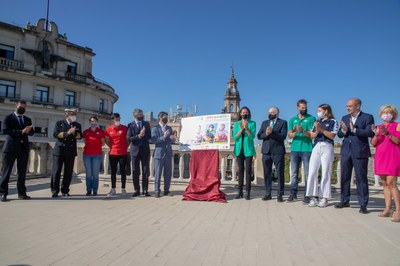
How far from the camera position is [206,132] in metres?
7.65

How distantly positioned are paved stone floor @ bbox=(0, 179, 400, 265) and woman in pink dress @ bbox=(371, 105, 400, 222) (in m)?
0.52

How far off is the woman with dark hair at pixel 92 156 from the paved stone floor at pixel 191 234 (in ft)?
3.99

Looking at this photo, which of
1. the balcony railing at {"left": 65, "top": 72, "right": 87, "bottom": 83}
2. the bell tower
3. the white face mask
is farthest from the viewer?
the bell tower

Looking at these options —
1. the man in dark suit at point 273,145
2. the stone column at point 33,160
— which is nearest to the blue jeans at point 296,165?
the man in dark suit at point 273,145

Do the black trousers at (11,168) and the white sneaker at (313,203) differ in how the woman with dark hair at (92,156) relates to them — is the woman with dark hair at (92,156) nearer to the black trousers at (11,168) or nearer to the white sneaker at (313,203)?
the black trousers at (11,168)

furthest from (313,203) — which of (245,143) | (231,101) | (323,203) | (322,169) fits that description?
(231,101)

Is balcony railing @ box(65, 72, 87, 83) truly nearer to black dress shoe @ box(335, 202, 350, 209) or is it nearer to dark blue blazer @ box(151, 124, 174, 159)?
dark blue blazer @ box(151, 124, 174, 159)

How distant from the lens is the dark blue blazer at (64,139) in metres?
7.20

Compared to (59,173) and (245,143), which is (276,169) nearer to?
(245,143)

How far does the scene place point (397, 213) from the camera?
4.97m

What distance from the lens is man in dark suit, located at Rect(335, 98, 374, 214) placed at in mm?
5688

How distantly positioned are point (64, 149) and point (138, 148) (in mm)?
1807

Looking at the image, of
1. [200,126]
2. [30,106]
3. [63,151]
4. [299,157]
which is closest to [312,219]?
[299,157]

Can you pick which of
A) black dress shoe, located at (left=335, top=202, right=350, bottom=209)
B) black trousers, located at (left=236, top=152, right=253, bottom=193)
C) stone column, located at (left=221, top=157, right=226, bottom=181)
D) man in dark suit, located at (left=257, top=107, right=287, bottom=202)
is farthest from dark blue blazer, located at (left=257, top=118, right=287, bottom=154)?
→ stone column, located at (left=221, top=157, right=226, bottom=181)
